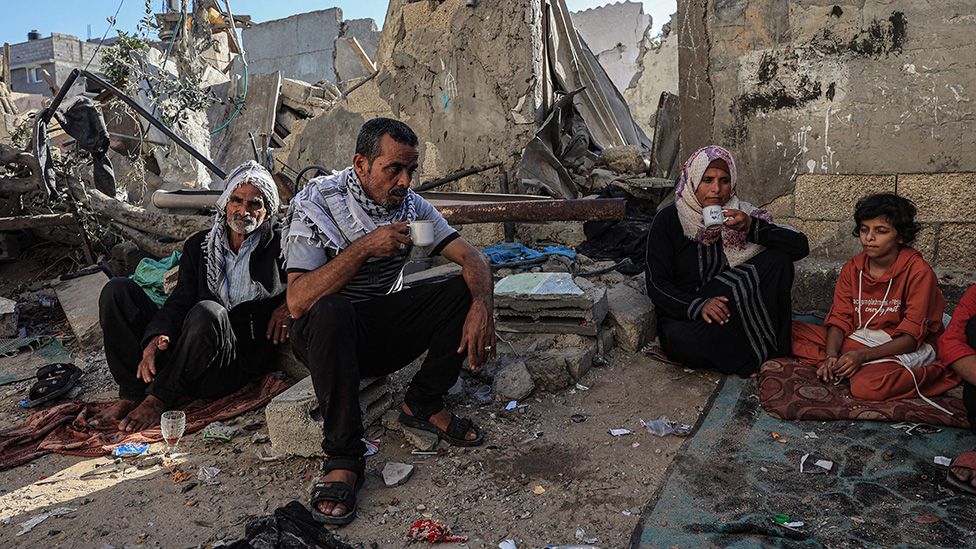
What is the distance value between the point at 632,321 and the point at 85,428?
286cm

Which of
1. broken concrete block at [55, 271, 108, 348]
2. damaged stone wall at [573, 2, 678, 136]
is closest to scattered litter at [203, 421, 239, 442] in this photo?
broken concrete block at [55, 271, 108, 348]

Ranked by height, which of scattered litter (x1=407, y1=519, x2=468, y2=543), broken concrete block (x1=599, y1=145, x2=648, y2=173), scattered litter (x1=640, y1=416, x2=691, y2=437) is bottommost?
scattered litter (x1=407, y1=519, x2=468, y2=543)

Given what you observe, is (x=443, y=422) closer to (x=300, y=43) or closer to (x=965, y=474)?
(x=965, y=474)

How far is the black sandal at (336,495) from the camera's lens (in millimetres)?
2254

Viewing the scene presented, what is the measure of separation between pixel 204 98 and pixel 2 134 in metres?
9.13

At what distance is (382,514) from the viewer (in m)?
2.34

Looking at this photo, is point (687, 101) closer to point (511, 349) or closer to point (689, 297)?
point (689, 297)

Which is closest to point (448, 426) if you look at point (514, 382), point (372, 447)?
point (372, 447)

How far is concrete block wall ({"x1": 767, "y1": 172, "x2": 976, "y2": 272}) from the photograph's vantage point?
3795 millimetres

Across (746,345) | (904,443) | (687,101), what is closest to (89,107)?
(687,101)

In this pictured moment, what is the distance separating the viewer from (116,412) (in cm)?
322

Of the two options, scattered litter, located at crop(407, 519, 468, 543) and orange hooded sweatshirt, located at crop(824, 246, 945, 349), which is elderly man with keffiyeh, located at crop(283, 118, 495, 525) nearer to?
scattered litter, located at crop(407, 519, 468, 543)

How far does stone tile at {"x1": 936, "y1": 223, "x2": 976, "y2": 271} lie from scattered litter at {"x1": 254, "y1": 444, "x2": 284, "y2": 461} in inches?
148

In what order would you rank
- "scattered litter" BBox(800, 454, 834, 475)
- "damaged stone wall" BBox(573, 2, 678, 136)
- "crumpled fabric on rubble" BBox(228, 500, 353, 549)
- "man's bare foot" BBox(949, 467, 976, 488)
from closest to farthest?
"crumpled fabric on rubble" BBox(228, 500, 353, 549), "man's bare foot" BBox(949, 467, 976, 488), "scattered litter" BBox(800, 454, 834, 475), "damaged stone wall" BBox(573, 2, 678, 136)
